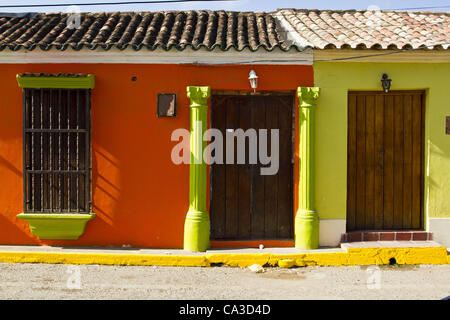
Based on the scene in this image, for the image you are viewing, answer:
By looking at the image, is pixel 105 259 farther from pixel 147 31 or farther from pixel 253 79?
pixel 147 31

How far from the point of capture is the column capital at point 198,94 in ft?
24.9

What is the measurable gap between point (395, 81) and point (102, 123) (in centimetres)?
463

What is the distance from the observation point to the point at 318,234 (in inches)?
306

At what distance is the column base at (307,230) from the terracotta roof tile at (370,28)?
2.58 metres

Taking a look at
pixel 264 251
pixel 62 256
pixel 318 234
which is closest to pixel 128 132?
pixel 62 256

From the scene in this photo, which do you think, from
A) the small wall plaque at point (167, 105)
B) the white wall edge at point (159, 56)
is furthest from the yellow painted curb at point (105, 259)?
the white wall edge at point (159, 56)

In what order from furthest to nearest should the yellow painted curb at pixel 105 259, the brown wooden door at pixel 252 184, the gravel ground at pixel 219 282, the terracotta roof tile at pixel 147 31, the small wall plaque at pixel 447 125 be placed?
1. the brown wooden door at pixel 252 184
2. the small wall plaque at pixel 447 125
3. the terracotta roof tile at pixel 147 31
4. the yellow painted curb at pixel 105 259
5. the gravel ground at pixel 219 282

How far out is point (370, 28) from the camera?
859 centimetres

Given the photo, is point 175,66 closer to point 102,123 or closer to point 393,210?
point 102,123

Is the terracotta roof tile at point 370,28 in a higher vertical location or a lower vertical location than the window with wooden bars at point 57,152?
higher

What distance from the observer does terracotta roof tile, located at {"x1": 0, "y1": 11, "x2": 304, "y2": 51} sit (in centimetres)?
758

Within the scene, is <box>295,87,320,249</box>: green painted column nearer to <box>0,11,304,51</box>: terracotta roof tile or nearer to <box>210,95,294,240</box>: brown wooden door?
<box>210,95,294,240</box>: brown wooden door

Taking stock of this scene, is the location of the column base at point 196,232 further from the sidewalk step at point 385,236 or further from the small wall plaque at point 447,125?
the small wall plaque at point 447,125

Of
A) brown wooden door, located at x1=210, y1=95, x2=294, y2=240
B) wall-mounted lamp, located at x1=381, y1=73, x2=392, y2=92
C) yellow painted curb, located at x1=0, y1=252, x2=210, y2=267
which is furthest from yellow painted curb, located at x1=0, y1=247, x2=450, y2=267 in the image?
wall-mounted lamp, located at x1=381, y1=73, x2=392, y2=92
